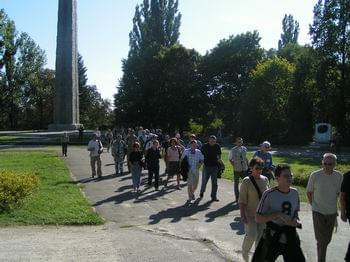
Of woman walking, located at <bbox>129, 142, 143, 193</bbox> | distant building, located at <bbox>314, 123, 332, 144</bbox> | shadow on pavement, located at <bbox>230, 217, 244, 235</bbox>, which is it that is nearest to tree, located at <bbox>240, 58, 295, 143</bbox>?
distant building, located at <bbox>314, 123, 332, 144</bbox>

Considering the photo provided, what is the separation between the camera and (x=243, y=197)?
795cm

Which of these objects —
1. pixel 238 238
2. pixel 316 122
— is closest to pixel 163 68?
pixel 316 122

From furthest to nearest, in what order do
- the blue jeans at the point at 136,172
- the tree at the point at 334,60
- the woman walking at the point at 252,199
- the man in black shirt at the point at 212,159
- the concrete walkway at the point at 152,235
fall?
1. the tree at the point at 334,60
2. the blue jeans at the point at 136,172
3. the man in black shirt at the point at 212,159
4. the concrete walkway at the point at 152,235
5. the woman walking at the point at 252,199

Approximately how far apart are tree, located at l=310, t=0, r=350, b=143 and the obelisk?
2381 cm

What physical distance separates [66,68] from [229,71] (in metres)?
18.5

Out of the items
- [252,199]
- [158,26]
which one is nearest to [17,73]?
[158,26]

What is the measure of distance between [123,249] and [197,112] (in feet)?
165

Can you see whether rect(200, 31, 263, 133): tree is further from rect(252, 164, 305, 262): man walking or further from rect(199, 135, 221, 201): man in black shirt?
rect(252, 164, 305, 262): man walking

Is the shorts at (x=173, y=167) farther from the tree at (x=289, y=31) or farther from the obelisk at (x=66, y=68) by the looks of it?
the tree at (x=289, y=31)

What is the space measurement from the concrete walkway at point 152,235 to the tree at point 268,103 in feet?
120

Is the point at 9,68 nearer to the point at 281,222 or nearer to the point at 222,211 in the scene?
the point at 222,211

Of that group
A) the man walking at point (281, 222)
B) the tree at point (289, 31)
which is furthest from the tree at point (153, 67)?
the man walking at point (281, 222)

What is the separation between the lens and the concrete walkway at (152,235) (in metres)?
9.07

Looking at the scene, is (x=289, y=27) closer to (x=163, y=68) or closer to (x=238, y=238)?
(x=163, y=68)
